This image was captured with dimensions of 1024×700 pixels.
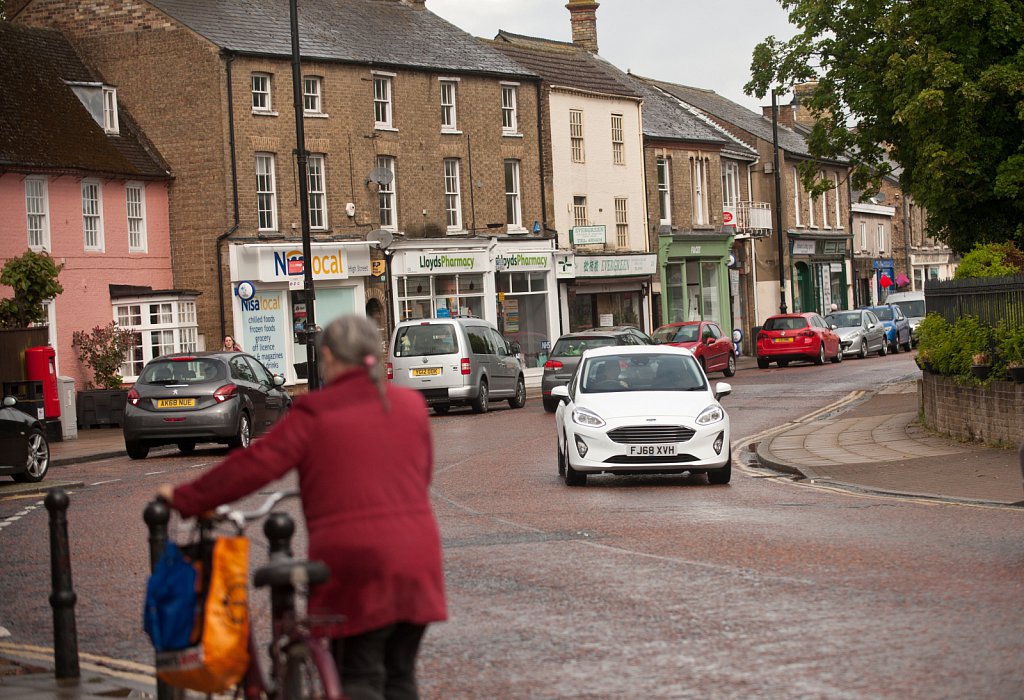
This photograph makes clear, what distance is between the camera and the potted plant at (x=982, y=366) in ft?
65.8

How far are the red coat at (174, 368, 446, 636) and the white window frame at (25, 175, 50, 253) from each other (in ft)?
107

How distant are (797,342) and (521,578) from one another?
39285 millimetres

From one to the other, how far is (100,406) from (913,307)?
3870cm

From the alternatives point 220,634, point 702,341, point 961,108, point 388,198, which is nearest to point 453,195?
point 388,198

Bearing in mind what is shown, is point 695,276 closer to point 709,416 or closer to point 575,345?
point 575,345

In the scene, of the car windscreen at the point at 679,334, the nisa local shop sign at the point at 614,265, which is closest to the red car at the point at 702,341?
the car windscreen at the point at 679,334

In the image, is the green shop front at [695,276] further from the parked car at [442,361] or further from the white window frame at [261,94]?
the parked car at [442,361]

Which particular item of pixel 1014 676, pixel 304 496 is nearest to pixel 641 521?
pixel 1014 676

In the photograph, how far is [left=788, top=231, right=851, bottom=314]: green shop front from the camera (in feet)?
230

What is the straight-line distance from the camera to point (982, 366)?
2008 cm

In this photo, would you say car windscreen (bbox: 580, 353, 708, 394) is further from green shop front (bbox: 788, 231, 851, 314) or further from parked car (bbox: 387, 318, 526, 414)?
green shop front (bbox: 788, 231, 851, 314)

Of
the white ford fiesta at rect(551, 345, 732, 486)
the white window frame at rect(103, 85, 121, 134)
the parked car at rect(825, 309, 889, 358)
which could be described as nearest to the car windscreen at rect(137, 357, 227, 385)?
the white ford fiesta at rect(551, 345, 732, 486)

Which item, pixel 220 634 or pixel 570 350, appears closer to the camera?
pixel 220 634

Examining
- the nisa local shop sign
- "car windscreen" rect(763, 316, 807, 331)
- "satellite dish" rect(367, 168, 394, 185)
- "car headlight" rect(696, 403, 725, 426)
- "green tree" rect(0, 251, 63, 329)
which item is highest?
"satellite dish" rect(367, 168, 394, 185)
